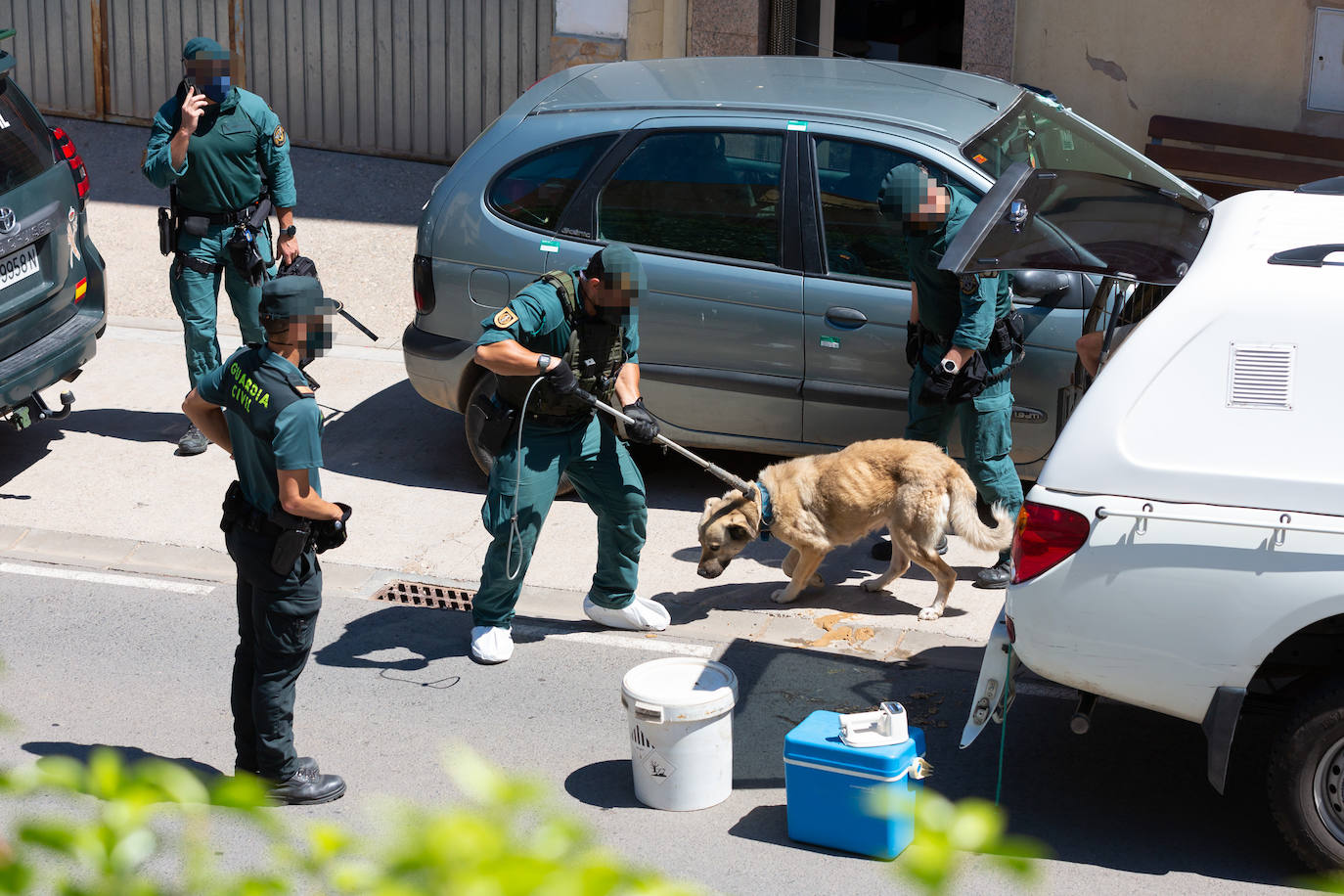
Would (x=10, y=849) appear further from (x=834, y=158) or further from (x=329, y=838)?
(x=834, y=158)

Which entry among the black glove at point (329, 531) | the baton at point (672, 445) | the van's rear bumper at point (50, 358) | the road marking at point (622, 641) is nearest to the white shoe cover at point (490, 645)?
the road marking at point (622, 641)

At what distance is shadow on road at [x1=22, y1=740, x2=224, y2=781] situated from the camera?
5.29m

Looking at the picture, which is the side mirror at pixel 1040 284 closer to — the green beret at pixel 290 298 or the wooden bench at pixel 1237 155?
the green beret at pixel 290 298

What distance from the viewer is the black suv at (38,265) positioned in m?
7.48

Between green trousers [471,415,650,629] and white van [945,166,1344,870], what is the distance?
2051mm

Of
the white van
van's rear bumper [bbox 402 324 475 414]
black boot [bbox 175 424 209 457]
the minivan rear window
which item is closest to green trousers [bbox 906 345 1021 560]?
the white van

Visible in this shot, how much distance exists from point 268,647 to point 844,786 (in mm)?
1976

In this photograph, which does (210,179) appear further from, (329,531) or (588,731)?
(588,731)

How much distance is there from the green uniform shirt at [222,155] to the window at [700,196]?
2.09 meters

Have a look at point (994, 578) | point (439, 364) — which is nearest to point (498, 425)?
point (439, 364)

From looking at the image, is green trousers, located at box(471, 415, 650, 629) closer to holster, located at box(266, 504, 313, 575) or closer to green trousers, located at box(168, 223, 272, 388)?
holster, located at box(266, 504, 313, 575)

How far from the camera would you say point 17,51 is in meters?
13.7

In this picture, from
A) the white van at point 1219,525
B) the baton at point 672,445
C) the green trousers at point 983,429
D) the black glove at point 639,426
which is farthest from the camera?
the green trousers at point 983,429

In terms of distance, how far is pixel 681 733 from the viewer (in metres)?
4.90
